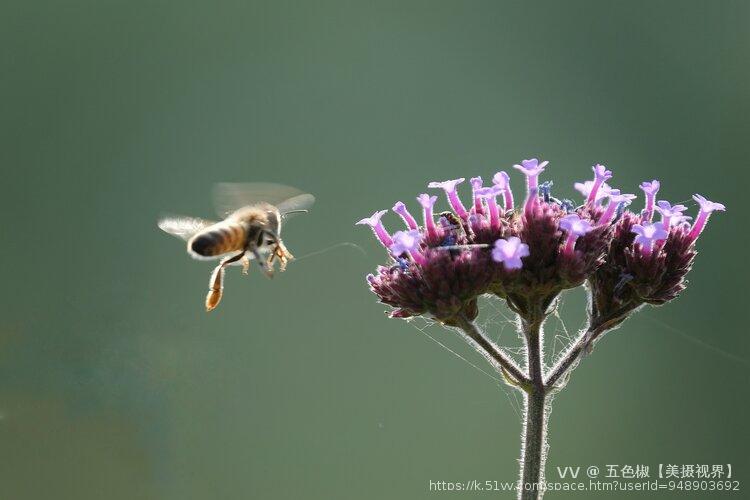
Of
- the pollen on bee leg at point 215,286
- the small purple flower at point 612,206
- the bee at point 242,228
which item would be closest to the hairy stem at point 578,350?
the small purple flower at point 612,206

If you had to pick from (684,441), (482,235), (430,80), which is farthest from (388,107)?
(482,235)

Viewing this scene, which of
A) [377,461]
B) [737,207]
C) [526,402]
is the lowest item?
[526,402]

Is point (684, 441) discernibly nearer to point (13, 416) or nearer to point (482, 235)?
point (482, 235)

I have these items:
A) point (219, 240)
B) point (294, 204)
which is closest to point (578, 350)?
point (294, 204)

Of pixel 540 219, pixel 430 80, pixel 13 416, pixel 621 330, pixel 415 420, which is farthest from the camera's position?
pixel 430 80

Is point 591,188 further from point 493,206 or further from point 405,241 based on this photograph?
point 405,241

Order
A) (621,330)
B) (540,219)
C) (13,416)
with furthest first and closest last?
(621,330), (13,416), (540,219)

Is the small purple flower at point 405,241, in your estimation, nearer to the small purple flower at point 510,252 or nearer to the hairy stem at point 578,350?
the small purple flower at point 510,252
